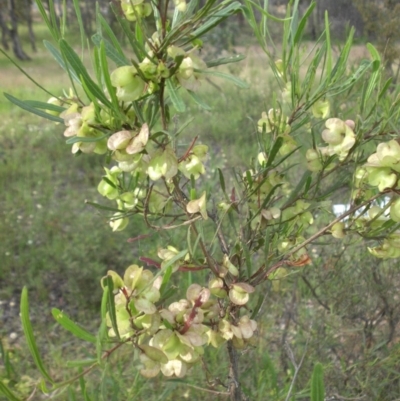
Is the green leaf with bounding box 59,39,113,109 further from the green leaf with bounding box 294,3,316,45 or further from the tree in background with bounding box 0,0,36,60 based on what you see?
the tree in background with bounding box 0,0,36,60

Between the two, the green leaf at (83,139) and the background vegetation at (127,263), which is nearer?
the green leaf at (83,139)

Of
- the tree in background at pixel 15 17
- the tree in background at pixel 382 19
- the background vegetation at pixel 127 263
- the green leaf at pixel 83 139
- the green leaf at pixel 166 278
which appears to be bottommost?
the tree in background at pixel 15 17

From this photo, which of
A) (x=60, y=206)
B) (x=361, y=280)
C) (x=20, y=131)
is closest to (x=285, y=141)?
(x=361, y=280)

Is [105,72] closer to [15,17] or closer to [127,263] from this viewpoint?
[127,263]

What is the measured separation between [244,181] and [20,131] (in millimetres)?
3846

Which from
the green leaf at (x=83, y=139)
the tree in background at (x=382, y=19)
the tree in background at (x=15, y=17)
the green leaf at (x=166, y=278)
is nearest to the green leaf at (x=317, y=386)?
the green leaf at (x=166, y=278)

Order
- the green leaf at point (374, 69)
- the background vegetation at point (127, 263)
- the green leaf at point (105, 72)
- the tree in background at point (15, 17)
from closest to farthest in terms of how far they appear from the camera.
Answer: the green leaf at point (105, 72) → the green leaf at point (374, 69) → the background vegetation at point (127, 263) → the tree in background at point (15, 17)

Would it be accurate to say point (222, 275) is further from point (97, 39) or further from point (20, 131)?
point (20, 131)

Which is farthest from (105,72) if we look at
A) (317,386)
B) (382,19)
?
(382,19)

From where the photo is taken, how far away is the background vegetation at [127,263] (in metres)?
0.95

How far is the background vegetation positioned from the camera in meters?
0.95

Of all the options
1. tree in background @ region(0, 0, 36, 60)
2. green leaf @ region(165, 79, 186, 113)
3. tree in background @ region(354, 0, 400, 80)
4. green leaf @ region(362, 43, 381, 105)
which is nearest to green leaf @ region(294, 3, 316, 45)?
green leaf @ region(362, 43, 381, 105)

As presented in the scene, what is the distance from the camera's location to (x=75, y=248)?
7.07 feet

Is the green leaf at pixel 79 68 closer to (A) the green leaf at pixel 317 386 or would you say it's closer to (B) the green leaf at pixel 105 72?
(B) the green leaf at pixel 105 72
